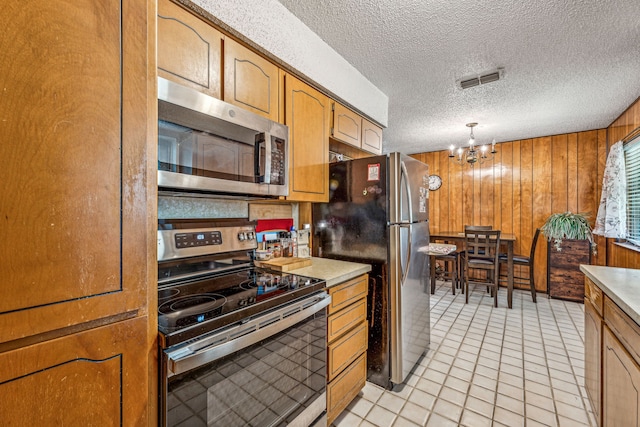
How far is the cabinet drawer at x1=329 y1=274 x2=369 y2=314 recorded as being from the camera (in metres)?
1.57

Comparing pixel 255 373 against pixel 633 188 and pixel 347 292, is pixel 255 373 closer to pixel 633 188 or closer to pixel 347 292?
pixel 347 292

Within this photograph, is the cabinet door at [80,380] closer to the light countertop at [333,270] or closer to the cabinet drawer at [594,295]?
the light countertop at [333,270]

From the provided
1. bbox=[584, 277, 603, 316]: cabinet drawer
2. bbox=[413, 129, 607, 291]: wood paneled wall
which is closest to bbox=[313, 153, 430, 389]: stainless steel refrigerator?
bbox=[584, 277, 603, 316]: cabinet drawer

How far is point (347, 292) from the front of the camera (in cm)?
168

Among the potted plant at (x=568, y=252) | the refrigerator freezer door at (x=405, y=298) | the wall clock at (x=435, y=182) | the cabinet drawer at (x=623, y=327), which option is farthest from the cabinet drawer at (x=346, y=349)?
the wall clock at (x=435, y=182)

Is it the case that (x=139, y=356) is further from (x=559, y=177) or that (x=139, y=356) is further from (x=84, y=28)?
(x=559, y=177)

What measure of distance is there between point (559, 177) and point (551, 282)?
1.58m

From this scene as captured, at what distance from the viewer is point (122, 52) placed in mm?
726

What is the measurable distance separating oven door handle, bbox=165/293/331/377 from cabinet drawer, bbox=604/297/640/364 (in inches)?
46.0

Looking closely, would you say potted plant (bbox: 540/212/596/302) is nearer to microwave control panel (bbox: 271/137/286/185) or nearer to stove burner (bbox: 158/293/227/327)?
microwave control panel (bbox: 271/137/286/185)

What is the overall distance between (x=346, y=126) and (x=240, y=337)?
69.8 inches

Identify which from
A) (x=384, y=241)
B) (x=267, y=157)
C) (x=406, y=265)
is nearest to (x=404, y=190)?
(x=384, y=241)

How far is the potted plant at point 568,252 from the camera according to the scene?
3.65 m

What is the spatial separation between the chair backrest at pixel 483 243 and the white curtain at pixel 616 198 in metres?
1.18
